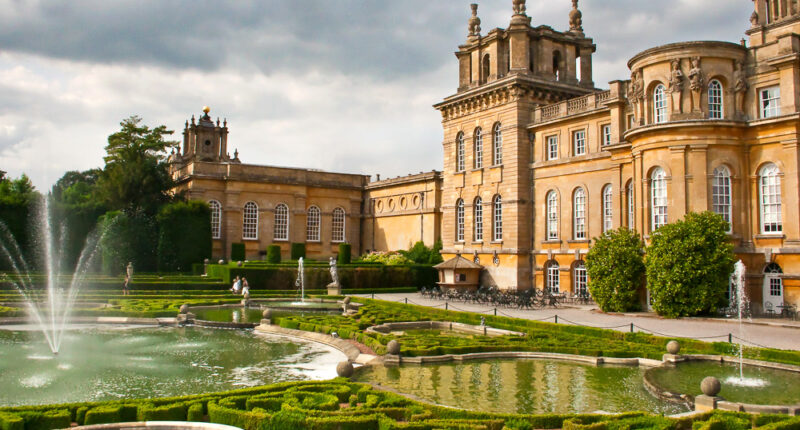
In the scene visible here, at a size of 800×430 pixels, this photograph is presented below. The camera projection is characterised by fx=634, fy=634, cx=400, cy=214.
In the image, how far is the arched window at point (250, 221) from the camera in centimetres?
4912

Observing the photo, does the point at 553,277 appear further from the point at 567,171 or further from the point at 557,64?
the point at 557,64

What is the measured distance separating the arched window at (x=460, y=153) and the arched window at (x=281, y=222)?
17363 mm

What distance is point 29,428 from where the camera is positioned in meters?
8.84

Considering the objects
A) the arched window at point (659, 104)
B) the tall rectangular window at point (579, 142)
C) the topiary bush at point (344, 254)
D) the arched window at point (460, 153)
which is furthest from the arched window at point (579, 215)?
the topiary bush at point (344, 254)

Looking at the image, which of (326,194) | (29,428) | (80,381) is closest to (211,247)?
(326,194)

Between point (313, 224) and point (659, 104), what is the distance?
107 feet

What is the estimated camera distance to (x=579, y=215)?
32000mm

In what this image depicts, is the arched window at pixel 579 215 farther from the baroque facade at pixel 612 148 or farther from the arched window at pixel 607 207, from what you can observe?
the arched window at pixel 607 207

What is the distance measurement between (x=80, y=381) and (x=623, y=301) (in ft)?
65.2

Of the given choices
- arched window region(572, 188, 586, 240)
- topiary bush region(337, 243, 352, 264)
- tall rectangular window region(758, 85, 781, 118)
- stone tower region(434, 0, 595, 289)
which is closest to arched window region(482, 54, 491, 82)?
stone tower region(434, 0, 595, 289)

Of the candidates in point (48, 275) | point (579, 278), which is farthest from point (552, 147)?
point (48, 275)

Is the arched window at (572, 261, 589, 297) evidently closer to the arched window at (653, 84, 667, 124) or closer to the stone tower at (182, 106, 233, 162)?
the arched window at (653, 84, 667, 124)

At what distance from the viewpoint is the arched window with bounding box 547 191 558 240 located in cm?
3328

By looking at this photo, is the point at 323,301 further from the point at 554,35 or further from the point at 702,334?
the point at 554,35
